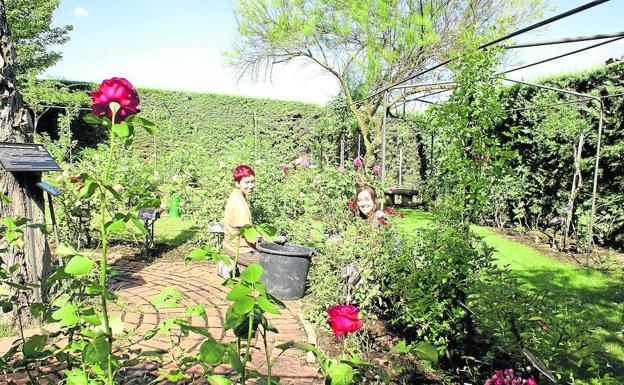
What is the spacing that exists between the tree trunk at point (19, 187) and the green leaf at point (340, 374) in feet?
10.7

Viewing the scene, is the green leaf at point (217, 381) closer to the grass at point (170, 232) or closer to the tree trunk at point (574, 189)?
the grass at point (170, 232)

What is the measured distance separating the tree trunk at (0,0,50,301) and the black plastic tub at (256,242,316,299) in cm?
194

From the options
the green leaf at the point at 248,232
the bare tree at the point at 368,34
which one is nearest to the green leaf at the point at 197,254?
the green leaf at the point at 248,232

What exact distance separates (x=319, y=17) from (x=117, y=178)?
7601 millimetres

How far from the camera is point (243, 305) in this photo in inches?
35.3

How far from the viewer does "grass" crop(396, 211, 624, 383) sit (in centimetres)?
370

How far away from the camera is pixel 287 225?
19.2ft

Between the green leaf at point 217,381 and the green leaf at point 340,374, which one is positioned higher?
the green leaf at point 340,374

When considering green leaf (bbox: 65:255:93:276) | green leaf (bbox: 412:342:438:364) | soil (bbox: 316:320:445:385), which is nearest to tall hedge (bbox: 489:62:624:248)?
soil (bbox: 316:320:445:385)

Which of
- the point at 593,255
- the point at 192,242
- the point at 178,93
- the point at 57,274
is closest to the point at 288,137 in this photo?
the point at 178,93

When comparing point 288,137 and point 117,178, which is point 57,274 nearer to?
point 117,178

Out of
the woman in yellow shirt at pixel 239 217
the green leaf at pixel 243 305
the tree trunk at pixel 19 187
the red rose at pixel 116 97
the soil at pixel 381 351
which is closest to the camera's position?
the green leaf at pixel 243 305

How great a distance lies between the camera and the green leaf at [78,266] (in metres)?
0.96

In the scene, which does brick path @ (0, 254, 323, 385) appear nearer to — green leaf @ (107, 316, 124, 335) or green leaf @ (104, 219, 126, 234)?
Answer: green leaf @ (107, 316, 124, 335)
